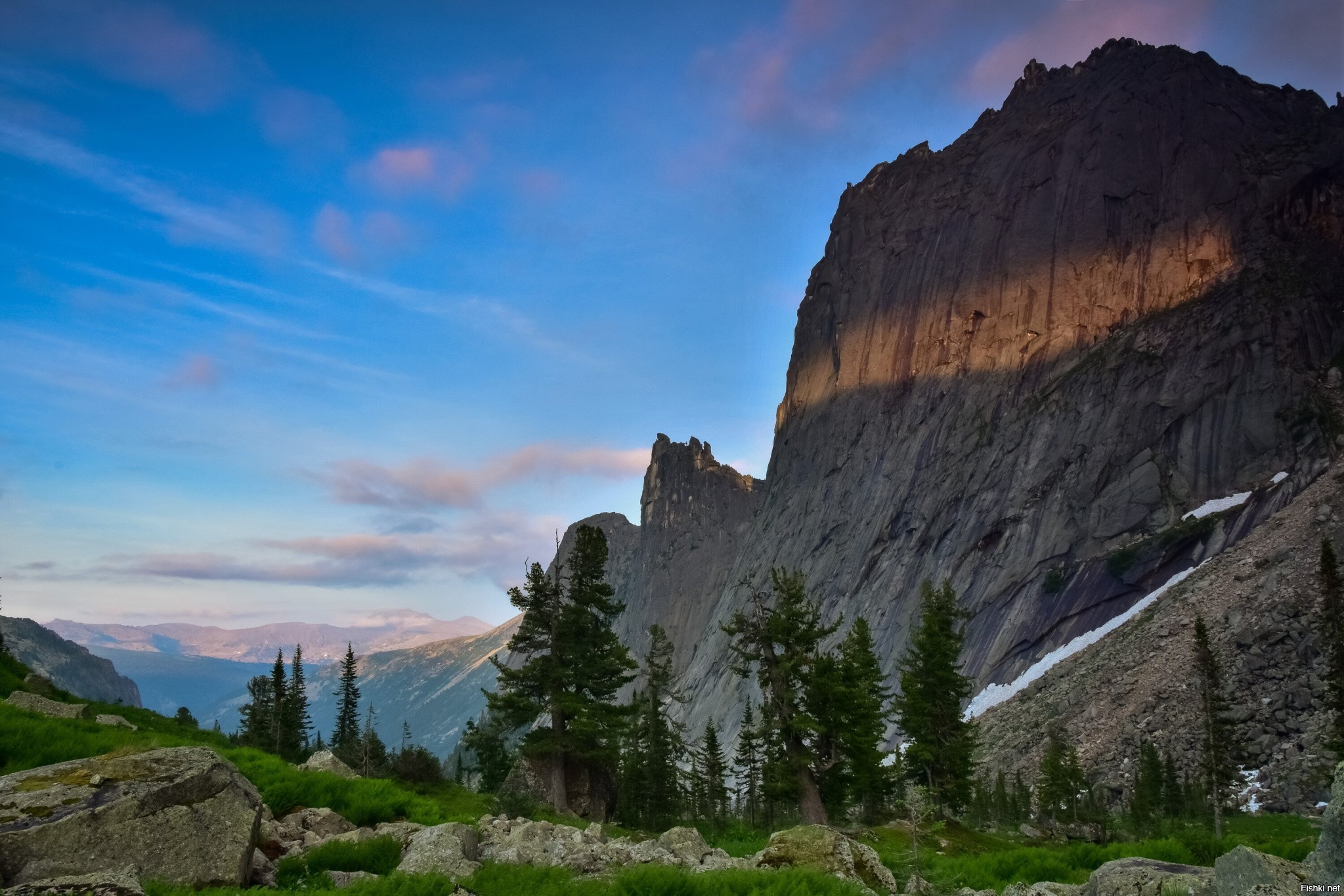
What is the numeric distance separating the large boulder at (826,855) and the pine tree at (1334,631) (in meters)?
43.5

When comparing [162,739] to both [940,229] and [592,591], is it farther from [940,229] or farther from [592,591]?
[940,229]

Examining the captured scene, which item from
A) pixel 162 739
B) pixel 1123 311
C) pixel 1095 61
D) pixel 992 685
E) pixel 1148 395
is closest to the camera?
pixel 162 739

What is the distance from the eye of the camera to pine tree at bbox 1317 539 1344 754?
42.0 metres

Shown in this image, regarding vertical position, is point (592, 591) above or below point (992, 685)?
above

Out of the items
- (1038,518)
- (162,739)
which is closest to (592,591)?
(162,739)

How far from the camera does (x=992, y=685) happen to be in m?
101

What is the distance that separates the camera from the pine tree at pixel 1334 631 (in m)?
42.0

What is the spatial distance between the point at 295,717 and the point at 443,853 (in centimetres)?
8271

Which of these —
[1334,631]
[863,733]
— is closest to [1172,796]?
[1334,631]

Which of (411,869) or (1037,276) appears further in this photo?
(1037,276)

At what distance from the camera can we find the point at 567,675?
3419cm

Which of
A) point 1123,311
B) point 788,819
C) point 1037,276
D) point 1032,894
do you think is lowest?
point 788,819

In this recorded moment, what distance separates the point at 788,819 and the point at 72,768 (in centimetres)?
3794

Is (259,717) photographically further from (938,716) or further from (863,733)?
(938,716)
